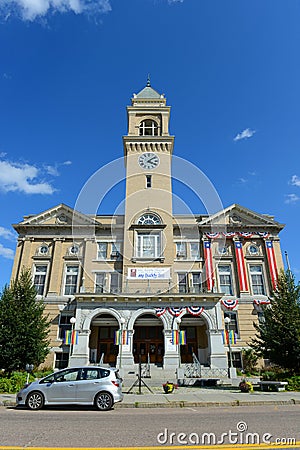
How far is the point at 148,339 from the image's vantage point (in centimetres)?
2816

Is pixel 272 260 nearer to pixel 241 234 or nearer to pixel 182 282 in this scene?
pixel 241 234

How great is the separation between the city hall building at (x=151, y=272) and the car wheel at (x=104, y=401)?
1373 centimetres

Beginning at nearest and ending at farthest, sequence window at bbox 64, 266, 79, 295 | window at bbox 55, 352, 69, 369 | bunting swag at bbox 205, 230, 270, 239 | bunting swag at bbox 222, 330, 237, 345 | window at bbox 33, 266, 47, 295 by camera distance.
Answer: bunting swag at bbox 222, 330, 237, 345
window at bbox 55, 352, 69, 369
window at bbox 64, 266, 79, 295
window at bbox 33, 266, 47, 295
bunting swag at bbox 205, 230, 270, 239

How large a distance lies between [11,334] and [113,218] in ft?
52.7

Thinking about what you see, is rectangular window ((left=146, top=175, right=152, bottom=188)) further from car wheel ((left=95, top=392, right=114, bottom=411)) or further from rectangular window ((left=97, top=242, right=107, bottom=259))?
car wheel ((left=95, top=392, right=114, bottom=411))

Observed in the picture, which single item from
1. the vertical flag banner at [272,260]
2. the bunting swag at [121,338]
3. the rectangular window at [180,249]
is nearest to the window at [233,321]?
the vertical flag banner at [272,260]

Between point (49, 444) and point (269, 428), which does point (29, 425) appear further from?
point (269, 428)

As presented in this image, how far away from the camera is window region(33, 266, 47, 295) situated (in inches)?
1207

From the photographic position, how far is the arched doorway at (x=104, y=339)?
1085 inches

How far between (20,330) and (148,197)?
18.2 m

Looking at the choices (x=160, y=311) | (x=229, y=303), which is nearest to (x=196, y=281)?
(x=229, y=303)

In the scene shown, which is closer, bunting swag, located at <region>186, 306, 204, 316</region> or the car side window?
the car side window

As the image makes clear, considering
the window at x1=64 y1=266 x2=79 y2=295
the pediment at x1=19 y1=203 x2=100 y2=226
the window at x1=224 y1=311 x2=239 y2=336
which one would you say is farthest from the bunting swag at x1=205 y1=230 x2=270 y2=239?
the window at x1=64 y1=266 x2=79 y2=295

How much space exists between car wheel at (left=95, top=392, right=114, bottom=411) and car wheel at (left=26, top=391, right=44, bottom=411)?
1.92m
